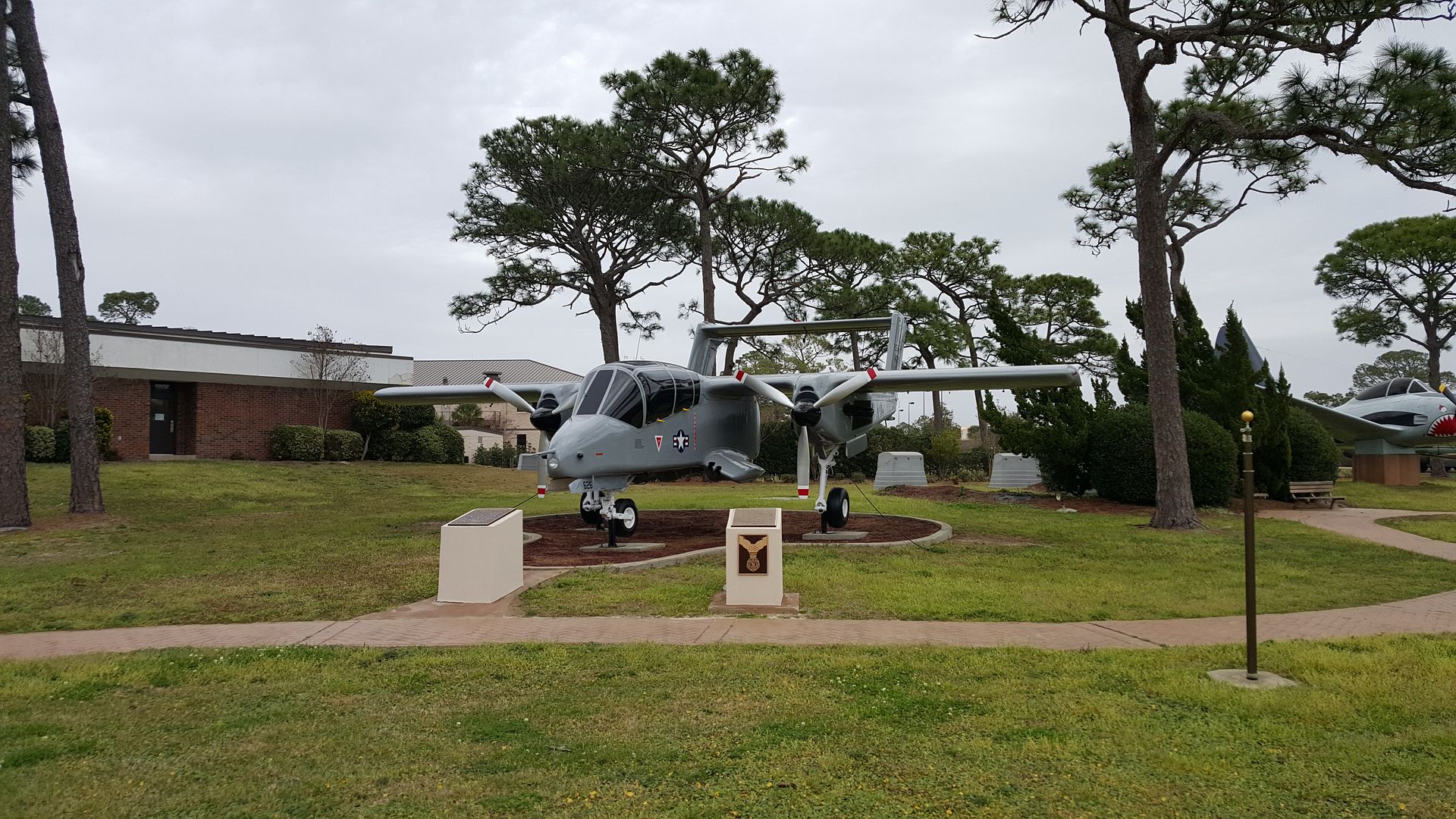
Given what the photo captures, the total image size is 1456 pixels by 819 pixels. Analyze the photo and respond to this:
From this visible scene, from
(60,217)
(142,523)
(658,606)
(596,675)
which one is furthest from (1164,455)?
(60,217)

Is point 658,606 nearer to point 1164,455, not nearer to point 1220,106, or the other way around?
point 1164,455

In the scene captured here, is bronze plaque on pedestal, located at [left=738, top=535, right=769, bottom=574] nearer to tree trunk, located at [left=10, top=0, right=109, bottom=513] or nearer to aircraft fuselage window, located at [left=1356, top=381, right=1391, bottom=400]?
tree trunk, located at [left=10, top=0, right=109, bottom=513]

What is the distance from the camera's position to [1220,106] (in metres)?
27.2

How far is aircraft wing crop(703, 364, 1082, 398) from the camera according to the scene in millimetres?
14664

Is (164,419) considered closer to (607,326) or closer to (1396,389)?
(607,326)

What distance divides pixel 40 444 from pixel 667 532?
822 inches

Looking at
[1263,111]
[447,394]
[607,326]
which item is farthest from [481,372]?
[1263,111]

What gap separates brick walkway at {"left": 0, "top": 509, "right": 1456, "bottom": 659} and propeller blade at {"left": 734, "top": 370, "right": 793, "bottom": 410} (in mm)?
7073

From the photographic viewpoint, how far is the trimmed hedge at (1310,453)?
24703 millimetres

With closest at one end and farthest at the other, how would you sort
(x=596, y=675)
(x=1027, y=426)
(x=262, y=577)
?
(x=596, y=675)
(x=262, y=577)
(x=1027, y=426)

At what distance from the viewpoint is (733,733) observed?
497 cm

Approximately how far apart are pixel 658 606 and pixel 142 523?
1347 centimetres

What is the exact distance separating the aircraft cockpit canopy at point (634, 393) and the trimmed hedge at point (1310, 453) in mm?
18993

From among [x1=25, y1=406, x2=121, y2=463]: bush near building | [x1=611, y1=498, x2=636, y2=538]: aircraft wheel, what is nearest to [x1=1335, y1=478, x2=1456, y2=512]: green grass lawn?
[x1=611, y1=498, x2=636, y2=538]: aircraft wheel
